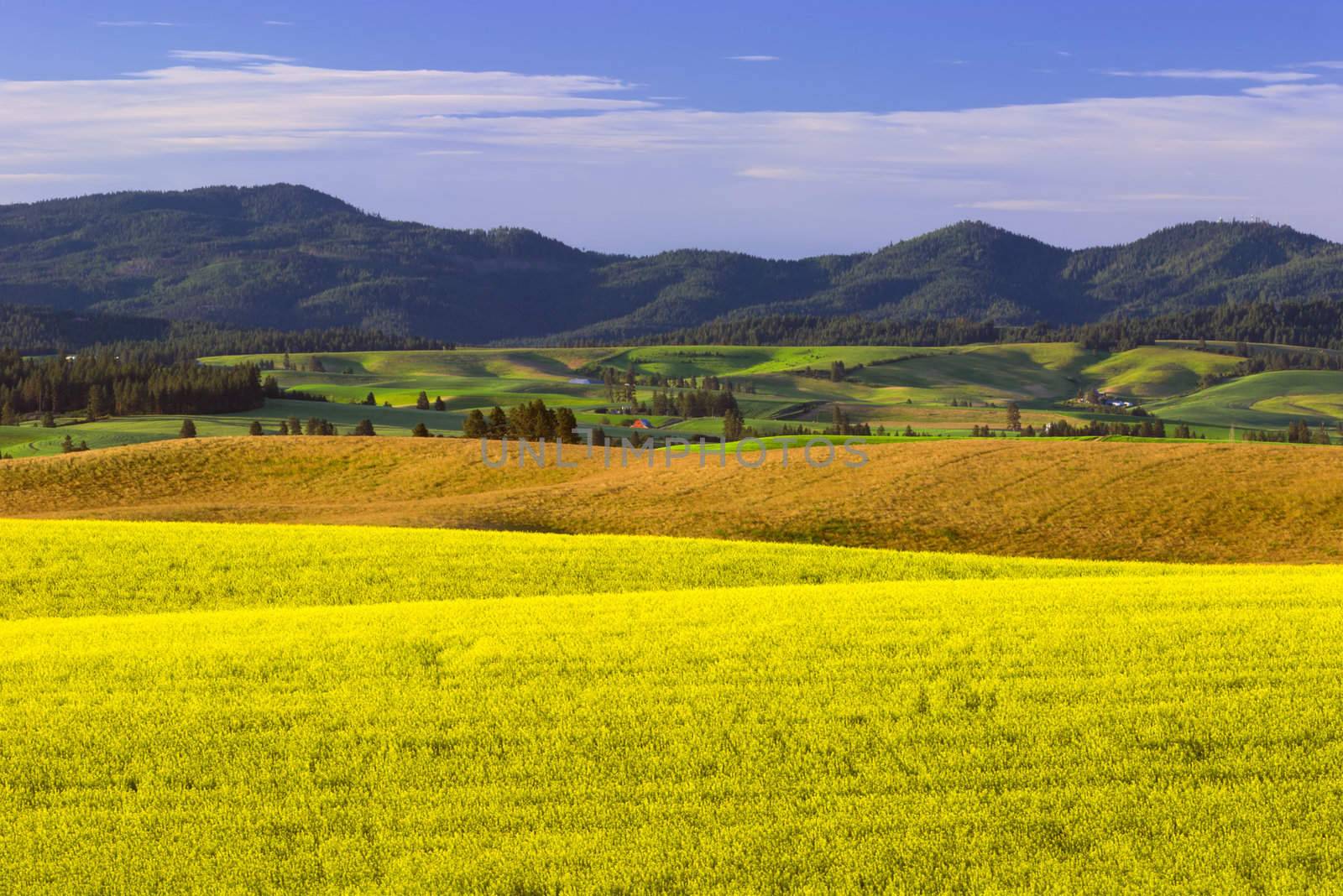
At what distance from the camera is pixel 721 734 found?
1057 centimetres

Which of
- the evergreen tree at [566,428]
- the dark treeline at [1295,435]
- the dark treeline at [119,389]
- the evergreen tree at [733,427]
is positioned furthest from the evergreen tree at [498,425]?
the dark treeline at [1295,435]

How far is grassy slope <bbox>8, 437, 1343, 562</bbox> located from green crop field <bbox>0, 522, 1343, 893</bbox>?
20.5 m

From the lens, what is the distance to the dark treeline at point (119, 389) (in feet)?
481

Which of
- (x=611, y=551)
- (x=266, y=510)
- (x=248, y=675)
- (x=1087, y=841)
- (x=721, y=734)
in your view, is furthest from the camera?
(x=266, y=510)

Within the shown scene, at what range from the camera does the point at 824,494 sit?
136 ft

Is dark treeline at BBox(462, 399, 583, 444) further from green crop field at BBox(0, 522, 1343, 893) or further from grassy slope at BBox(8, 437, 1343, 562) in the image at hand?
green crop field at BBox(0, 522, 1343, 893)

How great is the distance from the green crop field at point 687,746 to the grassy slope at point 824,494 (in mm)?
20512

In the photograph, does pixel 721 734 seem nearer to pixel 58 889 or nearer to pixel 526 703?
pixel 526 703

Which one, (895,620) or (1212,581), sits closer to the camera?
(895,620)

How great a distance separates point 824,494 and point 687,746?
3170 centimetres

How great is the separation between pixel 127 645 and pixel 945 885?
10200mm

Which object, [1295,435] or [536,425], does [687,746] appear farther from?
[1295,435]

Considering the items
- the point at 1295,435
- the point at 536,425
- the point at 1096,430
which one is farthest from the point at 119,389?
the point at 1295,435

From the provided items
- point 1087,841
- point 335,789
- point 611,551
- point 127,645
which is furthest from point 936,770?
point 611,551
